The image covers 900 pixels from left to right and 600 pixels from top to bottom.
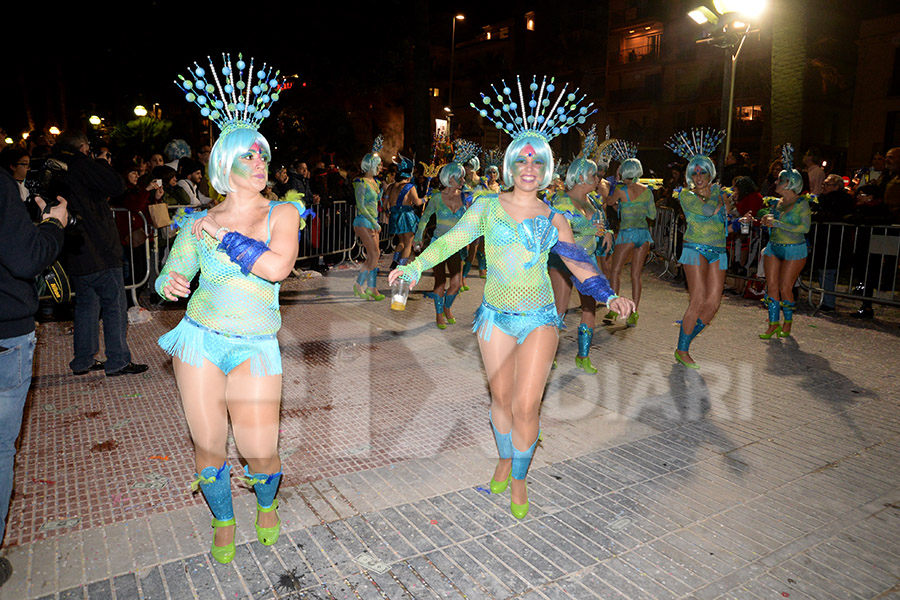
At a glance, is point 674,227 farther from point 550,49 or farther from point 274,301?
point 550,49

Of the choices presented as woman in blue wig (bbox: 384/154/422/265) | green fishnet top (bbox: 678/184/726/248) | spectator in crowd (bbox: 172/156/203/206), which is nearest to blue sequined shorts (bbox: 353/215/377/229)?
woman in blue wig (bbox: 384/154/422/265)

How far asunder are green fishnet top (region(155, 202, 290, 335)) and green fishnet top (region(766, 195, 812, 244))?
6.62 m

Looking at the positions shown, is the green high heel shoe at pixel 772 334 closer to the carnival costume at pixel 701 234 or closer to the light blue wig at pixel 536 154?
the carnival costume at pixel 701 234

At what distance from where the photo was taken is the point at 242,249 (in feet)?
8.64

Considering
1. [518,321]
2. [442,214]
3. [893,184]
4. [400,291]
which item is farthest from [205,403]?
[893,184]

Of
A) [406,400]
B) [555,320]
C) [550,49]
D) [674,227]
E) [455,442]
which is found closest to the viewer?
[555,320]

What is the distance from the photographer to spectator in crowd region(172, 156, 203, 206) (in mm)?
8641

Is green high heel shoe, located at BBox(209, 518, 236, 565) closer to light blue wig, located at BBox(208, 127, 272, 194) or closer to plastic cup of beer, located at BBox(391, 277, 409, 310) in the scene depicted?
plastic cup of beer, located at BBox(391, 277, 409, 310)

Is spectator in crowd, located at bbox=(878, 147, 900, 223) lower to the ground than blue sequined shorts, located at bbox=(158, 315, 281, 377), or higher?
higher

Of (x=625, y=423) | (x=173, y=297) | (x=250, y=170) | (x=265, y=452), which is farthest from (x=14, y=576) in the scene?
(x=625, y=423)

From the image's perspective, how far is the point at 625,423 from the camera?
4906mm

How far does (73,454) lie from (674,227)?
1094cm

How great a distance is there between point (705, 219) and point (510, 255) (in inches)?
150

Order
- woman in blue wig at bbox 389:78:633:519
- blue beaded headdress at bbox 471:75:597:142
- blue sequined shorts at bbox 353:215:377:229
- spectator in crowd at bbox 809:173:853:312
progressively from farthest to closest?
spectator in crowd at bbox 809:173:853:312 → blue sequined shorts at bbox 353:215:377:229 → blue beaded headdress at bbox 471:75:597:142 → woman in blue wig at bbox 389:78:633:519
